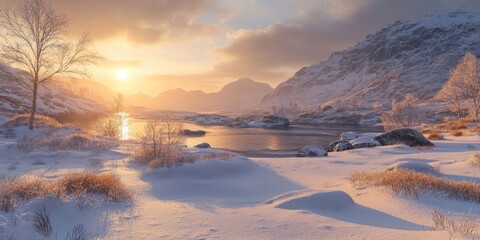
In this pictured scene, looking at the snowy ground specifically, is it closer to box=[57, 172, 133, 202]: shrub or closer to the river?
box=[57, 172, 133, 202]: shrub

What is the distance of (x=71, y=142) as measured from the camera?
52.8ft

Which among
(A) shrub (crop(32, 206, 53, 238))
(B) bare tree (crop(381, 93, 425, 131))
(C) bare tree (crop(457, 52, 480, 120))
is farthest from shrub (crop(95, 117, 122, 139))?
(C) bare tree (crop(457, 52, 480, 120))

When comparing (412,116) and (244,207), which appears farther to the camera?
(412,116)

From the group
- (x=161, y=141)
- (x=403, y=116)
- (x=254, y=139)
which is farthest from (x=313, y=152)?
(x=403, y=116)

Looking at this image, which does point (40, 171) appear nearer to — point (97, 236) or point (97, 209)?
point (97, 209)

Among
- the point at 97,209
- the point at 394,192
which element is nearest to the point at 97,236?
the point at 97,209

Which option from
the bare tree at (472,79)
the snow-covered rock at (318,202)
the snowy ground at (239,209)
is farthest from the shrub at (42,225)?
the bare tree at (472,79)

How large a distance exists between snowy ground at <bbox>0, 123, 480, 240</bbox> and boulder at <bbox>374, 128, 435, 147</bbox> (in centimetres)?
926

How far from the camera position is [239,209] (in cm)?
642

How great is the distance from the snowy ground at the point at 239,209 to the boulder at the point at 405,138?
9256 mm

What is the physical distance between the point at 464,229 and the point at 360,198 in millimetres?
2738

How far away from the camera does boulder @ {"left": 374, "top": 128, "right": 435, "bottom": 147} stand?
19564 millimetres

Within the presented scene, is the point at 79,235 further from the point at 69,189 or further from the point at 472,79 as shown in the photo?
the point at 472,79

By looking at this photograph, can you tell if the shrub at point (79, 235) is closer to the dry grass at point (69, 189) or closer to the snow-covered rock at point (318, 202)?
the dry grass at point (69, 189)
